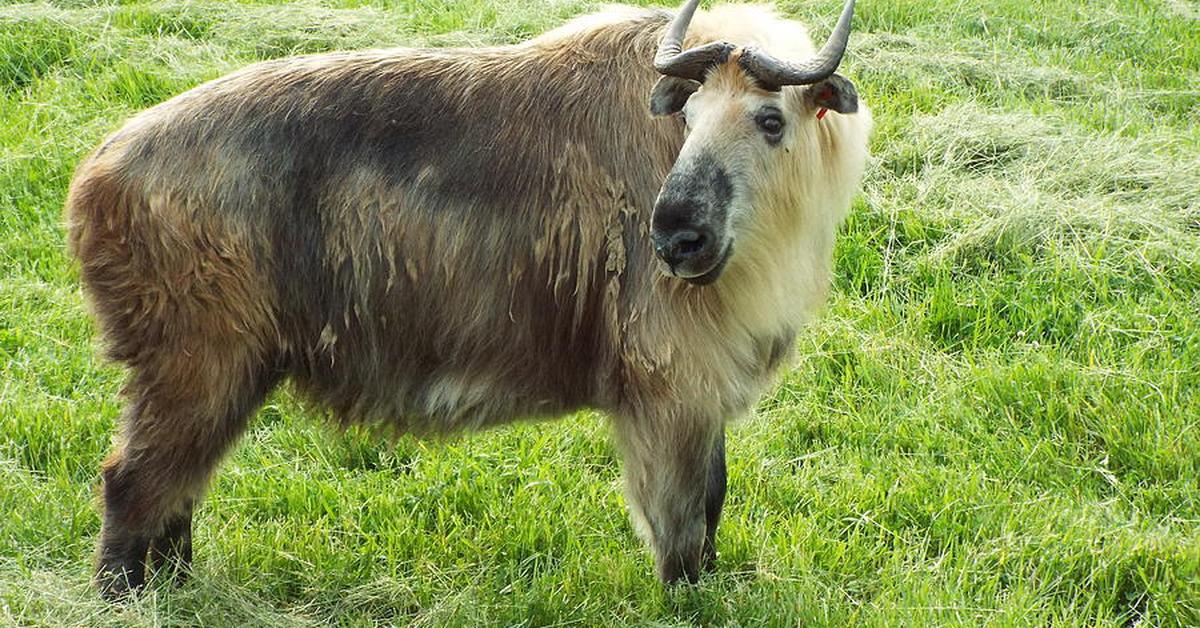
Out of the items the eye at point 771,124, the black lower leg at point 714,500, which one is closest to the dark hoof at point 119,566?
the black lower leg at point 714,500

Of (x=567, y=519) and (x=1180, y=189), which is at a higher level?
(x=1180, y=189)

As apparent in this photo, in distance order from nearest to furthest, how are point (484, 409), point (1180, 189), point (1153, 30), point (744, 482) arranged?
point (484, 409)
point (744, 482)
point (1180, 189)
point (1153, 30)

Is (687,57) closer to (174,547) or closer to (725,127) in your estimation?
(725,127)

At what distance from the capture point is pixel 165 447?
402 cm

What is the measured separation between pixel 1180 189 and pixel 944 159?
106cm

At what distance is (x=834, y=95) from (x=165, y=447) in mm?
2121

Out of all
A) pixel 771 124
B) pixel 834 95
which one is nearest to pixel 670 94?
pixel 771 124

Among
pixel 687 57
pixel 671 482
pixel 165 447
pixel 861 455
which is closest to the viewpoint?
pixel 687 57

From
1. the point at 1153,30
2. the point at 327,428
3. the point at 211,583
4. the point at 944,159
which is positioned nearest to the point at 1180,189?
the point at 944,159

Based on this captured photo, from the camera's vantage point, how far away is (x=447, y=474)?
195 inches

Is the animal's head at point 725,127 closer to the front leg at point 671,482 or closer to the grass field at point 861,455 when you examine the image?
the front leg at point 671,482

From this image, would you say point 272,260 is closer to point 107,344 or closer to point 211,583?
point 107,344

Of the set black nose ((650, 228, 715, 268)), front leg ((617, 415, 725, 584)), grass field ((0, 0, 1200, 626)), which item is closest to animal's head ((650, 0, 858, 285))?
black nose ((650, 228, 715, 268))

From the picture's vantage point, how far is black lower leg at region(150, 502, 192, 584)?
4.23m
